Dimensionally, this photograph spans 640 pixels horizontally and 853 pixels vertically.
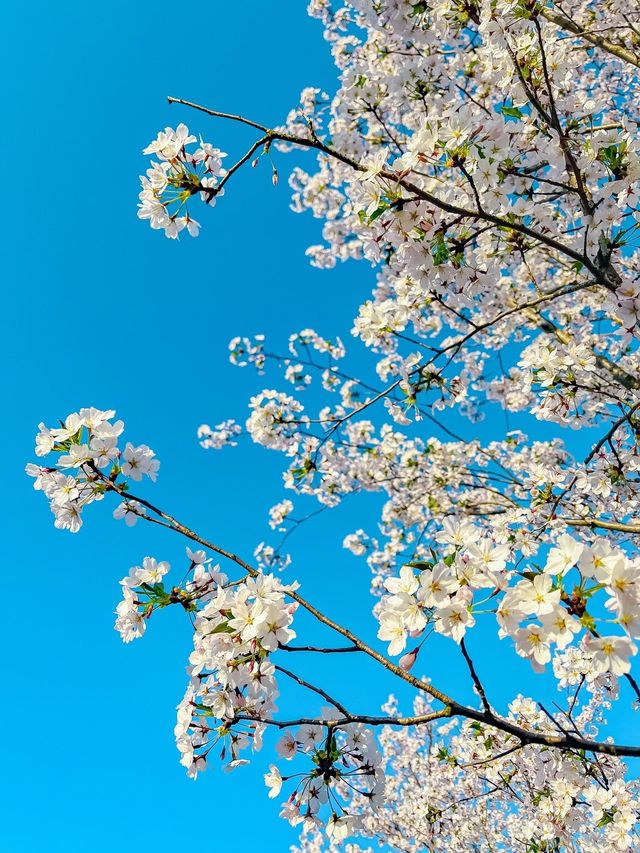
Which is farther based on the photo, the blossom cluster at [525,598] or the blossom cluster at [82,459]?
the blossom cluster at [82,459]

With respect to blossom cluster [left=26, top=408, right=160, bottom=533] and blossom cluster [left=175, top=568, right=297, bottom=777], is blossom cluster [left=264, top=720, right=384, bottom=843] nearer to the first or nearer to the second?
blossom cluster [left=175, top=568, right=297, bottom=777]

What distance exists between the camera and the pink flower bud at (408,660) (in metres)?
1.64

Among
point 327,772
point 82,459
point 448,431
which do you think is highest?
point 448,431

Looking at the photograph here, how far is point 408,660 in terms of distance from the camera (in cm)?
165

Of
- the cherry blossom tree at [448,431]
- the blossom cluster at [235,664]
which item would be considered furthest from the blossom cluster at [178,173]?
A: the blossom cluster at [235,664]

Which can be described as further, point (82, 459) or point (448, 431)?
point (448, 431)

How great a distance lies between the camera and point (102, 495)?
7.23ft

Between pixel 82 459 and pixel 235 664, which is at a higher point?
pixel 82 459

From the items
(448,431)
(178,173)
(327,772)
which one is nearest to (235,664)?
(327,772)

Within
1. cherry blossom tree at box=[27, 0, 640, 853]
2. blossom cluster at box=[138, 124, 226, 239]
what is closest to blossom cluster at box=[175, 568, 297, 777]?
cherry blossom tree at box=[27, 0, 640, 853]

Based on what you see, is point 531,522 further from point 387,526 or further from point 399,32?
point 387,526

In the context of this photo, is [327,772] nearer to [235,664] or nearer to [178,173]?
[235,664]

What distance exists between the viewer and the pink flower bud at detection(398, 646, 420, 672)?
64.5 inches

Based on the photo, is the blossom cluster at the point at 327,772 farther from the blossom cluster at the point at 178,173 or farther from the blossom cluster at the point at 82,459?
the blossom cluster at the point at 178,173
